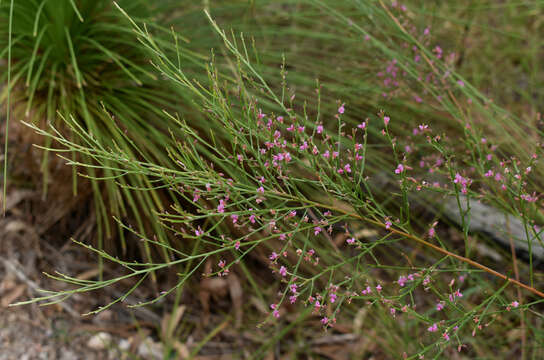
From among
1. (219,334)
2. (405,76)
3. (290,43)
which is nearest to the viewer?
(405,76)

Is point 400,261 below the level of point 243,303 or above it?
above

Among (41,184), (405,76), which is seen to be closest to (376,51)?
(405,76)

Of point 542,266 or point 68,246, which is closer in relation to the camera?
point 542,266

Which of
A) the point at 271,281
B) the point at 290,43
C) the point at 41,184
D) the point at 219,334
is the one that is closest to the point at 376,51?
the point at 290,43

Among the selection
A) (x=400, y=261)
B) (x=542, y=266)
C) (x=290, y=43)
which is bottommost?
(x=400, y=261)

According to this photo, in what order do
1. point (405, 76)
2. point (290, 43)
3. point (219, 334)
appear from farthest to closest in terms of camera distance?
point (290, 43) < point (219, 334) < point (405, 76)

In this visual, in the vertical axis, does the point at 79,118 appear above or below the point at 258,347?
above

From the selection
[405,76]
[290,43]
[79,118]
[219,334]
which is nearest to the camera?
[79,118]

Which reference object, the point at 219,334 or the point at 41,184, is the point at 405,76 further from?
the point at 41,184

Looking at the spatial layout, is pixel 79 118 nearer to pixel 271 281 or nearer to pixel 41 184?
pixel 41 184
